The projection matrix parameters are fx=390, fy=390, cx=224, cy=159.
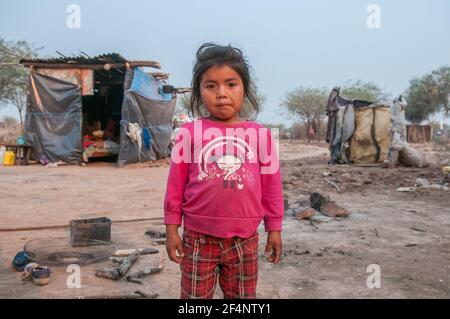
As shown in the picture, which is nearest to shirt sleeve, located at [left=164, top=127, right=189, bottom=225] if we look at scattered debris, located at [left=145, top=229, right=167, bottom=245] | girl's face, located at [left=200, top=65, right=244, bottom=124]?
girl's face, located at [left=200, top=65, right=244, bottom=124]

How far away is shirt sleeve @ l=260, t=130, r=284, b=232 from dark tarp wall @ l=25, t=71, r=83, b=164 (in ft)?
38.7

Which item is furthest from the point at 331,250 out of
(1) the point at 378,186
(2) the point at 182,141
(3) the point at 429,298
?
(1) the point at 378,186

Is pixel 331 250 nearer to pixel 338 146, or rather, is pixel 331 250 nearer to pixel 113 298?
pixel 113 298

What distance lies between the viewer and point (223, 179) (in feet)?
5.72

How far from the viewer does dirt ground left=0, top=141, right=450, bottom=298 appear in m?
2.72

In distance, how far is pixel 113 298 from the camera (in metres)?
2.47

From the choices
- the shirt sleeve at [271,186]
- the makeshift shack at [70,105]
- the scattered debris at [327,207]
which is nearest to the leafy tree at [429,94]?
the makeshift shack at [70,105]

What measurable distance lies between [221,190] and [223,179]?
5 centimetres

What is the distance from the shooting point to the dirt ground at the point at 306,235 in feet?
8.92

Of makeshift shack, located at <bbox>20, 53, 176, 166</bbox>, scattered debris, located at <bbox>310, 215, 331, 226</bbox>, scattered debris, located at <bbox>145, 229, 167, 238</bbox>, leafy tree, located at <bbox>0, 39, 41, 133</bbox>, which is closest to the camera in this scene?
scattered debris, located at <bbox>145, 229, 167, 238</bbox>

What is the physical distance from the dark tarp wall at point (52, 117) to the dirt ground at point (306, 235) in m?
4.34

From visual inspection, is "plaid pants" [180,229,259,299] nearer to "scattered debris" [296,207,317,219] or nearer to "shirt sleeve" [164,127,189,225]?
"shirt sleeve" [164,127,189,225]

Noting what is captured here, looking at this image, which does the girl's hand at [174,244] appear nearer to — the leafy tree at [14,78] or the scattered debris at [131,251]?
the scattered debris at [131,251]

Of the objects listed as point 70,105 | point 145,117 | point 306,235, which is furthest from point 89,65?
point 306,235
